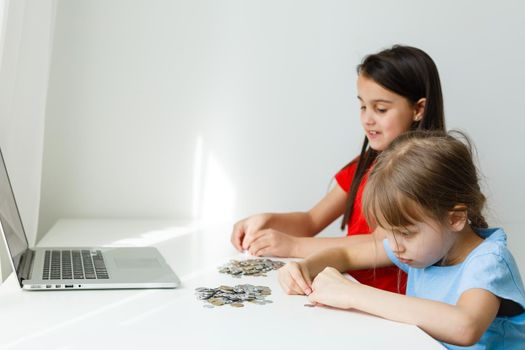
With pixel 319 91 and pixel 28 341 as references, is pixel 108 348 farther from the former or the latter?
pixel 319 91

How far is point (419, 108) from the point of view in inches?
71.3

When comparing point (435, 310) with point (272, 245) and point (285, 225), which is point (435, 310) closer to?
point (272, 245)

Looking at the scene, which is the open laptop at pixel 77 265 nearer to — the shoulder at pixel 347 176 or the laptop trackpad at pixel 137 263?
the laptop trackpad at pixel 137 263

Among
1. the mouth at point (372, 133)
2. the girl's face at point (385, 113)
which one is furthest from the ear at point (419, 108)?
the mouth at point (372, 133)

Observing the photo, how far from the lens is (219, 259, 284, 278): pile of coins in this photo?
152cm

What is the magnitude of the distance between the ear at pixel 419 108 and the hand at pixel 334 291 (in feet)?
2.25

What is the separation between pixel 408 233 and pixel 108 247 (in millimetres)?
887

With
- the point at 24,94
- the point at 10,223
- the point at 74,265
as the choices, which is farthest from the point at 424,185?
the point at 24,94

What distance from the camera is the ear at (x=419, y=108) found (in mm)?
1798

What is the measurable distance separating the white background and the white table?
1.08m

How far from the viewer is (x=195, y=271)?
154 centimetres

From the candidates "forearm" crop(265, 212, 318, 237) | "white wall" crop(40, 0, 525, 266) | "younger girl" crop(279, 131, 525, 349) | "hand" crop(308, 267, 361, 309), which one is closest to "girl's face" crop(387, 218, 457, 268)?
"younger girl" crop(279, 131, 525, 349)

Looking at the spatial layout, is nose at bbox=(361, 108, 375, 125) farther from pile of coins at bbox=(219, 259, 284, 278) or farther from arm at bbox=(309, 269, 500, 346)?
arm at bbox=(309, 269, 500, 346)

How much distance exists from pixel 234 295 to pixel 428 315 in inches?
14.7
